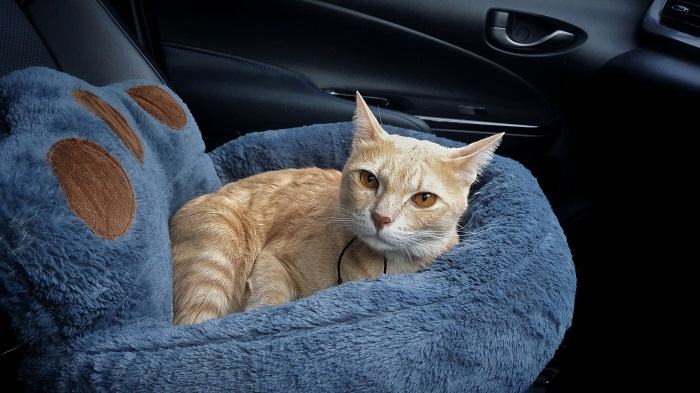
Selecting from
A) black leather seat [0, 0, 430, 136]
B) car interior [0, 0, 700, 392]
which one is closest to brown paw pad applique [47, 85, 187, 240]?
black leather seat [0, 0, 430, 136]

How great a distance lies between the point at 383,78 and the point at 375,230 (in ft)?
3.57

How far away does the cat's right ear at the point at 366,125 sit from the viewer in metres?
1.59

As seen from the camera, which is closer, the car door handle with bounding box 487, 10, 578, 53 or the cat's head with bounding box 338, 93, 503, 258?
the cat's head with bounding box 338, 93, 503, 258

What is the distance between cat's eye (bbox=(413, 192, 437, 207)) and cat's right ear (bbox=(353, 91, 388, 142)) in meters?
0.20

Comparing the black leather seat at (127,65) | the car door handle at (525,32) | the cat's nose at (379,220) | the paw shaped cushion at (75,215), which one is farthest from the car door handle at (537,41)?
the paw shaped cushion at (75,215)

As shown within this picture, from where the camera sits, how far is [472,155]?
1502 millimetres

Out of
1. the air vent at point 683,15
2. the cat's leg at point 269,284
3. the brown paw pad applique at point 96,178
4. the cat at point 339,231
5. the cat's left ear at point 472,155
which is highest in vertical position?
the air vent at point 683,15

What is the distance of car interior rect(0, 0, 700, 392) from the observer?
2127mm

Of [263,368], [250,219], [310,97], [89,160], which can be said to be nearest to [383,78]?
[310,97]

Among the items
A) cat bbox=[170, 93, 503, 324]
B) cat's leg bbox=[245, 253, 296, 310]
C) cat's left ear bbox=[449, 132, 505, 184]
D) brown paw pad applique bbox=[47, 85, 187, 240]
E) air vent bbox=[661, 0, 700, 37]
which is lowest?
cat's leg bbox=[245, 253, 296, 310]

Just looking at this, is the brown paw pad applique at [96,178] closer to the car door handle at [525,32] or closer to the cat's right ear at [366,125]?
the cat's right ear at [366,125]

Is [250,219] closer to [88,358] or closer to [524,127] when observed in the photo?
[88,358]

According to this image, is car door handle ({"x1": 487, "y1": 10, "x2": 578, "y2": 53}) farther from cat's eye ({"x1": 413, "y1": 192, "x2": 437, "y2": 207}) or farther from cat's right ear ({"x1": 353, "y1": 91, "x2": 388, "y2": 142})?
cat's eye ({"x1": 413, "y1": 192, "x2": 437, "y2": 207})

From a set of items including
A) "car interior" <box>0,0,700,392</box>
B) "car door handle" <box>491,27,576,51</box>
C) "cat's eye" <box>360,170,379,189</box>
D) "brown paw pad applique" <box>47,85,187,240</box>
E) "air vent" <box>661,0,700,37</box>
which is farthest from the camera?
"car door handle" <box>491,27,576,51</box>
